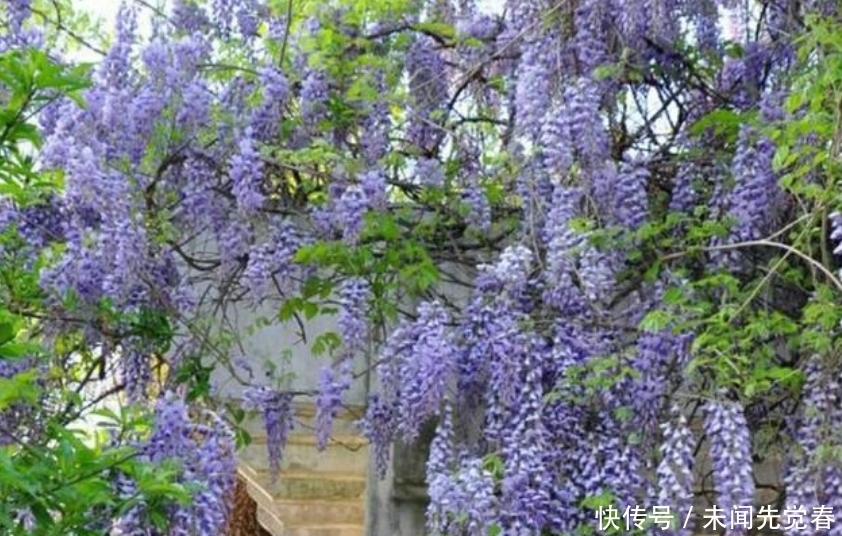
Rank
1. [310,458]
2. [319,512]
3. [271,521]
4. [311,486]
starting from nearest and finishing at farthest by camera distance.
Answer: [310,458] < [311,486] < [319,512] < [271,521]

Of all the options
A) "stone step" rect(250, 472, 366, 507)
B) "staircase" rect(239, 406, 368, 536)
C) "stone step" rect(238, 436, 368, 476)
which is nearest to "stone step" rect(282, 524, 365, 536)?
"staircase" rect(239, 406, 368, 536)

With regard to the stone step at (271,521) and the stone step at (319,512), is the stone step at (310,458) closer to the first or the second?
the stone step at (319,512)

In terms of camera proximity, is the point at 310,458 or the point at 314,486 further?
the point at 314,486

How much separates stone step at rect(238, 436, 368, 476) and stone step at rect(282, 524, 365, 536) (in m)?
0.38

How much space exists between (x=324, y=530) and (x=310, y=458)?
A: 60 centimetres

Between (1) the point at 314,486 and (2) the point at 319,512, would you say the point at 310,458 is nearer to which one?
(1) the point at 314,486

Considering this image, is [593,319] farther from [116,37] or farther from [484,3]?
[116,37]

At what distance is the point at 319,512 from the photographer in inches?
188

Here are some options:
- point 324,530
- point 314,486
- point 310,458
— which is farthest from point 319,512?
point 310,458

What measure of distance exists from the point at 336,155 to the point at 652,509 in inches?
43.7

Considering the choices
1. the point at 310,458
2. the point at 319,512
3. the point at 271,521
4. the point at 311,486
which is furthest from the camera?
the point at 271,521

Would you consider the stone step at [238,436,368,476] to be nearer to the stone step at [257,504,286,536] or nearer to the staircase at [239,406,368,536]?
the staircase at [239,406,368,536]

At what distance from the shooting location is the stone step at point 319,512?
4723 mm

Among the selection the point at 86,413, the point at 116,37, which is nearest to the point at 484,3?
the point at 116,37
